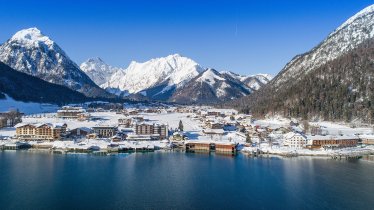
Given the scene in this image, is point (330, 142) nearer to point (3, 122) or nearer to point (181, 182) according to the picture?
point (181, 182)

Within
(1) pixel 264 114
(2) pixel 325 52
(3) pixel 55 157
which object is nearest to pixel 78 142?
(3) pixel 55 157

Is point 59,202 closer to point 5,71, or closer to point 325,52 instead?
point 325,52

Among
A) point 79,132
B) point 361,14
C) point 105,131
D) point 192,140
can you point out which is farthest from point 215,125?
point 361,14

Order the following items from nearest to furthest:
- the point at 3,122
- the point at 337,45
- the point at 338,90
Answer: the point at 3,122, the point at 338,90, the point at 337,45

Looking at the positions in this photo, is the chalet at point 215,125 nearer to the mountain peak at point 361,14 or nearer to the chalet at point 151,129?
the chalet at point 151,129

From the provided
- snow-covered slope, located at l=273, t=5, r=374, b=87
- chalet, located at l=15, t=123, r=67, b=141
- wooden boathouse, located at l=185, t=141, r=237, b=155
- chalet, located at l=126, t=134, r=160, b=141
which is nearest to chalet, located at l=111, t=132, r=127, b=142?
chalet, located at l=126, t=134, r=160, b=141

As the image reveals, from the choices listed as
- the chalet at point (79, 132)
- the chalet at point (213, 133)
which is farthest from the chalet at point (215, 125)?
the chalet at point (79, 132)
